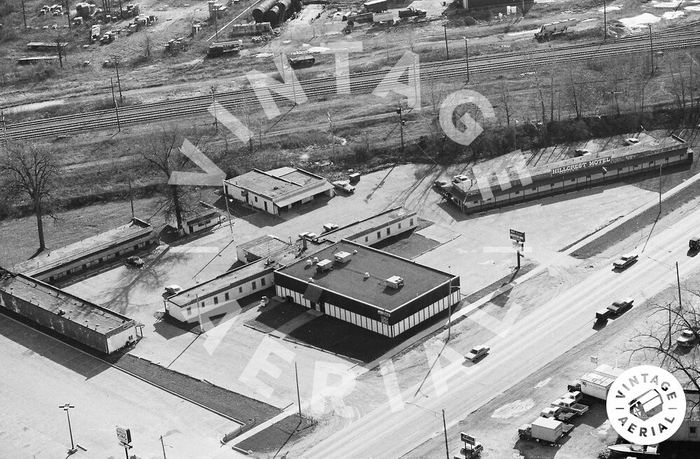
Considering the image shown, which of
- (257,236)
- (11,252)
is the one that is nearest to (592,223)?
(257,236)

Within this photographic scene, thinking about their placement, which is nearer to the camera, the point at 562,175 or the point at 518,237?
the point at 518,237

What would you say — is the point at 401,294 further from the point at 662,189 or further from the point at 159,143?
the point at 159,143

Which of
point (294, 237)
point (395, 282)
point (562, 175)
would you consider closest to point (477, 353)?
point (395, 282)

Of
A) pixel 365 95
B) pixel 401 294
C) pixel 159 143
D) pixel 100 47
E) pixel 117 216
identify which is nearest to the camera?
pixel 401 294

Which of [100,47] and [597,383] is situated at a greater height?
[100,47]

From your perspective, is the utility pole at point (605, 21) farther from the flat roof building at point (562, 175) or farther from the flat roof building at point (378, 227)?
the flat roof building at point (378, 227)

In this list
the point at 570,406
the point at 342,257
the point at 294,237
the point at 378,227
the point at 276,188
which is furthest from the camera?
the point at 276,188

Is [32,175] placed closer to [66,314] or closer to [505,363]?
[66,314]

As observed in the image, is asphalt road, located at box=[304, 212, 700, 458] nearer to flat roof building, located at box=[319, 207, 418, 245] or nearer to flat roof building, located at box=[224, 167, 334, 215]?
flat roof building, located at box=[319, 207, 418, 245]
